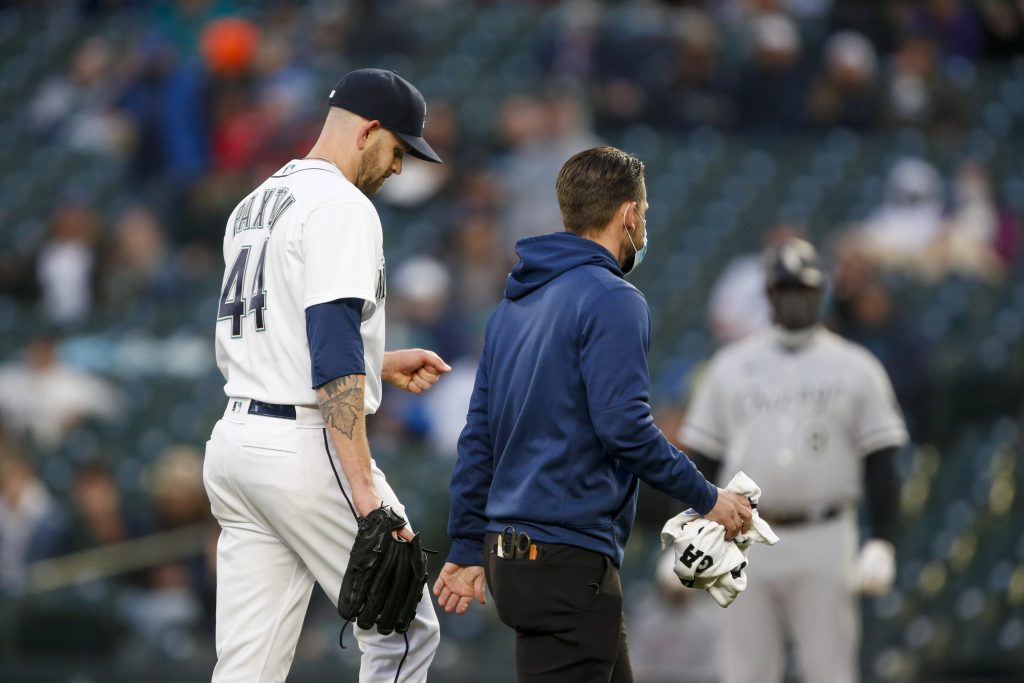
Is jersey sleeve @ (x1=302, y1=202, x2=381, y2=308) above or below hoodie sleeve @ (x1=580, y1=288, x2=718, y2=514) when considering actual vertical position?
above

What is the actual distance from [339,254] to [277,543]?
0.75 m

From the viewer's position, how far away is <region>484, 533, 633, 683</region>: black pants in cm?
362

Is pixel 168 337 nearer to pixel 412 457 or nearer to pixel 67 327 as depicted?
pixel 67 327

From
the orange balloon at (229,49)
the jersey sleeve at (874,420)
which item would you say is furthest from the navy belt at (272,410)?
the orange balloon at (229,49)

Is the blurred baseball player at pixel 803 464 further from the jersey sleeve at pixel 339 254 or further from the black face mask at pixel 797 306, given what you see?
the jersey sleeve at pixel 339 254

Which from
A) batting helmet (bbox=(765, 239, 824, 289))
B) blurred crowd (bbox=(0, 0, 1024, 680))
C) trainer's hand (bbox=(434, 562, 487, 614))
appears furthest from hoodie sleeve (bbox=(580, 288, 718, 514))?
blurred crowd (bbox=(0, 0, 1024, 680))

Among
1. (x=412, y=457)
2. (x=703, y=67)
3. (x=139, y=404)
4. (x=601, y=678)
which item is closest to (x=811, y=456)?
(x=601, y=678)

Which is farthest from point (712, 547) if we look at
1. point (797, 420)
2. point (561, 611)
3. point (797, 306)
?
point (797, 306)

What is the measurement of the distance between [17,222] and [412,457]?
548 cm

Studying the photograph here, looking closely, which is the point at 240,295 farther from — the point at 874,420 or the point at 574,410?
the point at 874,420

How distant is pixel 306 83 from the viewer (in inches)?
516

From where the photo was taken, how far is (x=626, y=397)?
353cm

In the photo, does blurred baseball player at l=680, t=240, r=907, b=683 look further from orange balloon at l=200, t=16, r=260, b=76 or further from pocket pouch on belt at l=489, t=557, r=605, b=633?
orange balloon at l=200, t=16, r=260, b=76

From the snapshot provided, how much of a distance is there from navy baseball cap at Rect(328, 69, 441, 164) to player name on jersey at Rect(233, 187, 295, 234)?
290 mm
